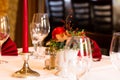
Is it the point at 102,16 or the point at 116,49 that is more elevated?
the point at 102,16

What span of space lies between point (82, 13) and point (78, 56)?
4075mm

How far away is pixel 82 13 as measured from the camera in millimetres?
5125

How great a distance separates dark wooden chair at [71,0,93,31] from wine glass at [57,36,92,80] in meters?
3.93

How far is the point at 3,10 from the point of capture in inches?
133

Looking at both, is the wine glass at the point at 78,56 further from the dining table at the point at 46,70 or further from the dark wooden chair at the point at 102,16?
the dark wooden chair at the point at 102,16

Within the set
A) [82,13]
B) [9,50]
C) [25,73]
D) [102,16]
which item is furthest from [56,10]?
[25,73]

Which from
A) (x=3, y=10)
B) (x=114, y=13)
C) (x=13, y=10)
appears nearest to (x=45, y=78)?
(x=3, y=10)

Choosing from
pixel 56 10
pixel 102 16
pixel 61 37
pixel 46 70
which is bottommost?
pixel 46 70

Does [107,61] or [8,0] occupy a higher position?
[8,0]

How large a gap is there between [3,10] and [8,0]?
211 millimetres

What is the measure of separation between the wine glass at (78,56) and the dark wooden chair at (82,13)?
3931 millimetres

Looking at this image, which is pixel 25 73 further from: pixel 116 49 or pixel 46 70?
pixel 116 49

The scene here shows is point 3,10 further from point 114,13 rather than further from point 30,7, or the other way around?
point 114,13

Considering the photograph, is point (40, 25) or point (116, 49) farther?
point (40, 25)
